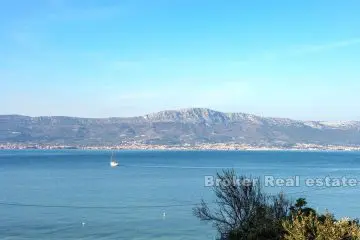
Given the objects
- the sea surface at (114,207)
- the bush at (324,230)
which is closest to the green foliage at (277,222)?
the bush at (324,230)

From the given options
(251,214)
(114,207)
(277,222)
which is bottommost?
(114,207)

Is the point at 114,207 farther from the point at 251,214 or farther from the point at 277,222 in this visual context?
the point at 277,222

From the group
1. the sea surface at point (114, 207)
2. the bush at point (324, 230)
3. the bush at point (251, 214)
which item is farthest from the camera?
the sea surface at point (114, 207)

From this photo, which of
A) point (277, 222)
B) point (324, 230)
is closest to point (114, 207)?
point (277, 222)

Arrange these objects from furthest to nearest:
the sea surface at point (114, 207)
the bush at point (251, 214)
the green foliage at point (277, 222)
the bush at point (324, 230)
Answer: the sea surface at point (114, 207)
the bush at point (251, 214)
the green foliage at point (277, 222)
the bush at point (324, 230)

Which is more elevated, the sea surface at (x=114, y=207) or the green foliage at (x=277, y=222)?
the green foliage at (x=277, y=222)

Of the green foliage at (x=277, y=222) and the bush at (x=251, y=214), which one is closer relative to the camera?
the green foliage at (x=277, y=222)

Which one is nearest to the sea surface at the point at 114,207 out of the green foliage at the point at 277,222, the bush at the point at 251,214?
the bush at the point at 251,214

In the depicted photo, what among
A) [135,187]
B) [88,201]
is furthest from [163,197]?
[135,187]

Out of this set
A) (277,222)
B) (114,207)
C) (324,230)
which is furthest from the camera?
(114,207)

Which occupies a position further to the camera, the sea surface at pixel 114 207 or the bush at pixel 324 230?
the sea surface at pixel 114 207

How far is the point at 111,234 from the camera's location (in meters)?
51.2

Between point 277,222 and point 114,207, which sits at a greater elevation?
point 277,222

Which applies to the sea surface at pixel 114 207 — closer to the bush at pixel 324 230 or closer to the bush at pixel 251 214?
the bush at pixel 251 214
